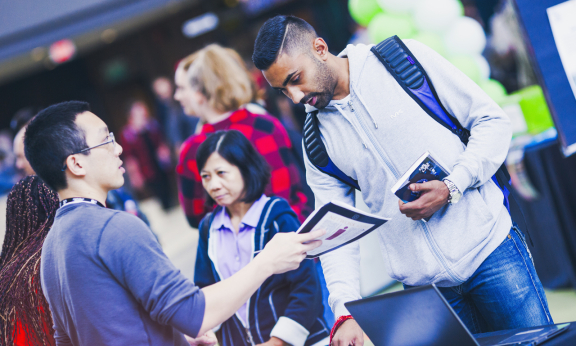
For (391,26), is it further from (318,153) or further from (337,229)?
(337,229)

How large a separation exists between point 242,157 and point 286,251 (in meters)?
0.78

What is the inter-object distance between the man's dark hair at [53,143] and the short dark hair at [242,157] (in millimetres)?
756

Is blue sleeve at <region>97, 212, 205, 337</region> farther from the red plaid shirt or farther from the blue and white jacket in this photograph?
the red plaid shirt

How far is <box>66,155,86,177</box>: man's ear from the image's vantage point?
133 cm

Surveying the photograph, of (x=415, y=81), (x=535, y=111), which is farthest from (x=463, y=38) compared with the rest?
(x=415, y=81)

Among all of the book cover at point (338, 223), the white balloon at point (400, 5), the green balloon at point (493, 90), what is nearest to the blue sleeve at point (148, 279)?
the book cover at point (338, 223)

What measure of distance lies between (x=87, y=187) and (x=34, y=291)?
49cm

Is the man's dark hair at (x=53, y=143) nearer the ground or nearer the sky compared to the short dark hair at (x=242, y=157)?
nearer the sky

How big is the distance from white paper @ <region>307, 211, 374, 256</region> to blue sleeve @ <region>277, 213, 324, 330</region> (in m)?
0.52

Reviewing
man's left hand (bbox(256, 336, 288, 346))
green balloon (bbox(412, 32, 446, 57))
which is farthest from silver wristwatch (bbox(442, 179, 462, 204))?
green balloon (bbox(412, 32, 446, 57))

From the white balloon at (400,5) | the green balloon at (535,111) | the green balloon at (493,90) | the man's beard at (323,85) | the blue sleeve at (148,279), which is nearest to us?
the blue sleeve at (148,279)

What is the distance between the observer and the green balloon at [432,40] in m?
3.65

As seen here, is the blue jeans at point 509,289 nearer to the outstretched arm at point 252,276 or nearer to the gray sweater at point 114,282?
the outstretched arm at point 252,276

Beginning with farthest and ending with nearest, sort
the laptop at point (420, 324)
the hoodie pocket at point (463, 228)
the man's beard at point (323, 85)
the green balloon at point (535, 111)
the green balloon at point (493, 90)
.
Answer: the green balloon at point (493, 90) → the green balloon at point (535, 111) → the man's beard at point (323, 85) → the hoodie pocket at point (463, 228) → the laptop at point (420, 324)
